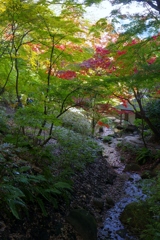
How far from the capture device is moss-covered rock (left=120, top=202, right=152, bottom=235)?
458 cm

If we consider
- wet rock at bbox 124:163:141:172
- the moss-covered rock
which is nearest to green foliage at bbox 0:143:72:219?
the moss-covered rock

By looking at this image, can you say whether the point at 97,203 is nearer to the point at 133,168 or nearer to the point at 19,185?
the point at 19,185

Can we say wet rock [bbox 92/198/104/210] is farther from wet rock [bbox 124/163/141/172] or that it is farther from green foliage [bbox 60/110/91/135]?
green foliage [bbox 60/110/91/135]

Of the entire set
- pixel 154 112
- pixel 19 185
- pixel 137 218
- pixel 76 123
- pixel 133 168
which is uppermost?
pixel 154 112

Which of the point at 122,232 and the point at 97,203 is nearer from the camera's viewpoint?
the point at 122,232

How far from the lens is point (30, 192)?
11.7 feet

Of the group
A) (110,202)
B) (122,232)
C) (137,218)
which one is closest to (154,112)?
(110,202)

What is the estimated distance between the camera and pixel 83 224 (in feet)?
13.6

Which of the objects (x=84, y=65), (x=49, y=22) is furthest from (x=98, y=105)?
(x=49, y=22)

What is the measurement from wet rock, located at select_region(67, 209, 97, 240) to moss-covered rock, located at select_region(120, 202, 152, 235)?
0.84 meters

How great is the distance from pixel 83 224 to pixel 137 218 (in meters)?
1.34

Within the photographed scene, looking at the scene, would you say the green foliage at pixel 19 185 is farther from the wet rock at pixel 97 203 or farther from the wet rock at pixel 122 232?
the wet rock at pixel 122 232

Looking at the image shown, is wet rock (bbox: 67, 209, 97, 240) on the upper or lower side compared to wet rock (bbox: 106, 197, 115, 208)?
upper

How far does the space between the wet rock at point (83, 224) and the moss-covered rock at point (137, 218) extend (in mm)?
838
